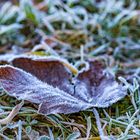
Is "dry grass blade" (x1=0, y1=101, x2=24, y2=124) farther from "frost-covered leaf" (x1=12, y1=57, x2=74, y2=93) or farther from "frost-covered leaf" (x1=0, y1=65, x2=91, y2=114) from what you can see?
"frost-covered leaf" (x1=12, y1=57, x2=74, y2=93)

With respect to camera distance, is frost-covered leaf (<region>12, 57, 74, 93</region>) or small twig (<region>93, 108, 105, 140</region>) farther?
frost-covered leaf (<region>12, 57, 74, 93</region>)

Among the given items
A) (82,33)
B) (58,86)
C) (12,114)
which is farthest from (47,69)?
(82,33)

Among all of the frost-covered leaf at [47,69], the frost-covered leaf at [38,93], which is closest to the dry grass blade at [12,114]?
the frost-covered leaf at [38,93]

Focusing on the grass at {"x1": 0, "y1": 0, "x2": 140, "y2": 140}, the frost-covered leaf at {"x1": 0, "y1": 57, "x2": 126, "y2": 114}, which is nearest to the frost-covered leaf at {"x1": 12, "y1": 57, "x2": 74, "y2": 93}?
the frost-covered leaf at {"x1": 0, "y1": 57, "x2": 126, "y2": 114}

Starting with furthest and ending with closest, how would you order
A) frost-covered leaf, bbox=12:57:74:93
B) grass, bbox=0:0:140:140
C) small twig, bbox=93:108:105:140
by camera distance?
1. grass, bbox=0:0:140:140
2. frost-covered leaf, bbox=12:57:74:93
3. small twig, bbox=93:108:105:140

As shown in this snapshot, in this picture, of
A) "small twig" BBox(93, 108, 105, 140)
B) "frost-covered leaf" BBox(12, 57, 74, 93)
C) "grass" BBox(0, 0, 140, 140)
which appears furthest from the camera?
"grass" BBox(0, 0, 140, 140)

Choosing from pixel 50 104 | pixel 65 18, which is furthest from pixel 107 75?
pixel 65 18

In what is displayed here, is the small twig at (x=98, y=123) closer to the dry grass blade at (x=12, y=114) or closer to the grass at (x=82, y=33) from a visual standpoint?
the grass at (x=82, y=33)

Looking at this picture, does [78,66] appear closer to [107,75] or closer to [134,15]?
[107,75]

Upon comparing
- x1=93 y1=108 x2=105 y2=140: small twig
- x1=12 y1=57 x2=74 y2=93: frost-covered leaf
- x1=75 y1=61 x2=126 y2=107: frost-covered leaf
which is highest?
x1=12 y1=57 x2=74 y2=93: frost-covered leaf
